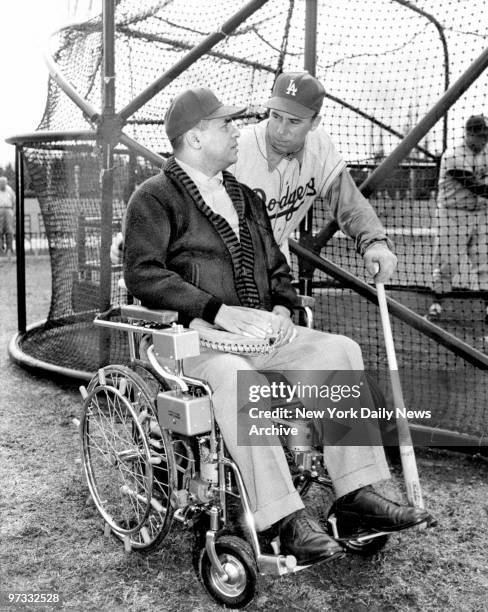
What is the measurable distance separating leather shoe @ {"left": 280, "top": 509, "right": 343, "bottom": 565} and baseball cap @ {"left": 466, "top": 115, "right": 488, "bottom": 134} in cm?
505

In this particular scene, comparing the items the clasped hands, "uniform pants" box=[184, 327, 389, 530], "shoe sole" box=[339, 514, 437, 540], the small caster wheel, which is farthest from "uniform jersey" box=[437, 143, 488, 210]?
"shoe sole" box=[339, 514, 437, 540]

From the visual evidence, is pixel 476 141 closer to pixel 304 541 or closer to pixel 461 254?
pixel 461 254

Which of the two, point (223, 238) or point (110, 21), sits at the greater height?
point (110, 21)

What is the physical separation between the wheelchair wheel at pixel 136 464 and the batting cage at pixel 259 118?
4.68 feet

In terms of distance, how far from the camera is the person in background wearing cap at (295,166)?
3.35 metres

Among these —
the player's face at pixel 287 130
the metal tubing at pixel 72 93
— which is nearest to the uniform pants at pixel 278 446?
the player's face at pixel 287 130

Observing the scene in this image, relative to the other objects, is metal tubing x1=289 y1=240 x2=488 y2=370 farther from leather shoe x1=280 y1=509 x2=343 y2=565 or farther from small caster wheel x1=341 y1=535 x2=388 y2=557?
Result: leather shoe x1=280 y1=509 x2=343 y2=565

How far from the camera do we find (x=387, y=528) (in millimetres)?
2432

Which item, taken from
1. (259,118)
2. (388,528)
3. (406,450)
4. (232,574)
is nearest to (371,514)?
(388,528)

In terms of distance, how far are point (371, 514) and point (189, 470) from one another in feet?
2.18

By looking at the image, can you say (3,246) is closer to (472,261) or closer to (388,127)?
(388,127)

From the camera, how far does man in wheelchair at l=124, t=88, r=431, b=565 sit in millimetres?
2379

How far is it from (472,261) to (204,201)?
5.25 meters

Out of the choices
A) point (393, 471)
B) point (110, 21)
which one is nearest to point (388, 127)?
point (110, 21)
